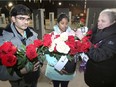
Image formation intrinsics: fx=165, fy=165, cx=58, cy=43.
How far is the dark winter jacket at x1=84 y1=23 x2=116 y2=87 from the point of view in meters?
1.60

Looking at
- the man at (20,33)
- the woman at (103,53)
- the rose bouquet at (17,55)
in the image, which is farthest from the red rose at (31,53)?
the woman at (103,53)

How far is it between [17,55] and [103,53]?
81 centimetres

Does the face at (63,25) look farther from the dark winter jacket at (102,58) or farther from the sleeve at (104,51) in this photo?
the sleeve at (104,51)

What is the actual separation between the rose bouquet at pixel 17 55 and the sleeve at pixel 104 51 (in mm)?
519

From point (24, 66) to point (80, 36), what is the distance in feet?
2.11

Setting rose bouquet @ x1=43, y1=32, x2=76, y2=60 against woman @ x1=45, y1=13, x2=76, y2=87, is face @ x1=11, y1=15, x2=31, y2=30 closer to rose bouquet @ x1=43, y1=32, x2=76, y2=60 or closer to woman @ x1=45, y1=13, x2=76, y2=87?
rose bouquet @ x1=43, y1=32, x2=76, y2=60

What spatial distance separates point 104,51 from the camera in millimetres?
1591

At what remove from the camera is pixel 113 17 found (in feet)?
5.51

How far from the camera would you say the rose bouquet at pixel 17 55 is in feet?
4.09

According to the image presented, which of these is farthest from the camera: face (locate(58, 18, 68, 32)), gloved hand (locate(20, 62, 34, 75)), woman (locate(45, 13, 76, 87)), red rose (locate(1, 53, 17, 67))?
face (locate(58, 18, 68, 32))

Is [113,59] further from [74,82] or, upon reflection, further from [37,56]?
[74,82]

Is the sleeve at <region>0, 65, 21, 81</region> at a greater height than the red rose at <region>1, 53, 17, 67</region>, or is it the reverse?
the red rose at <region>1, 53, 17, 67</region>

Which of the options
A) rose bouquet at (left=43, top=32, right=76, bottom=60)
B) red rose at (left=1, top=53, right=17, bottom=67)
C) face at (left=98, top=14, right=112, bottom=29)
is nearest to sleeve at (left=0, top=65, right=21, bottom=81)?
red rose at (left=1, top=53, right=17, bottom=67)

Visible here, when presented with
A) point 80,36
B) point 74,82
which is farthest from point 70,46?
point 74,82
